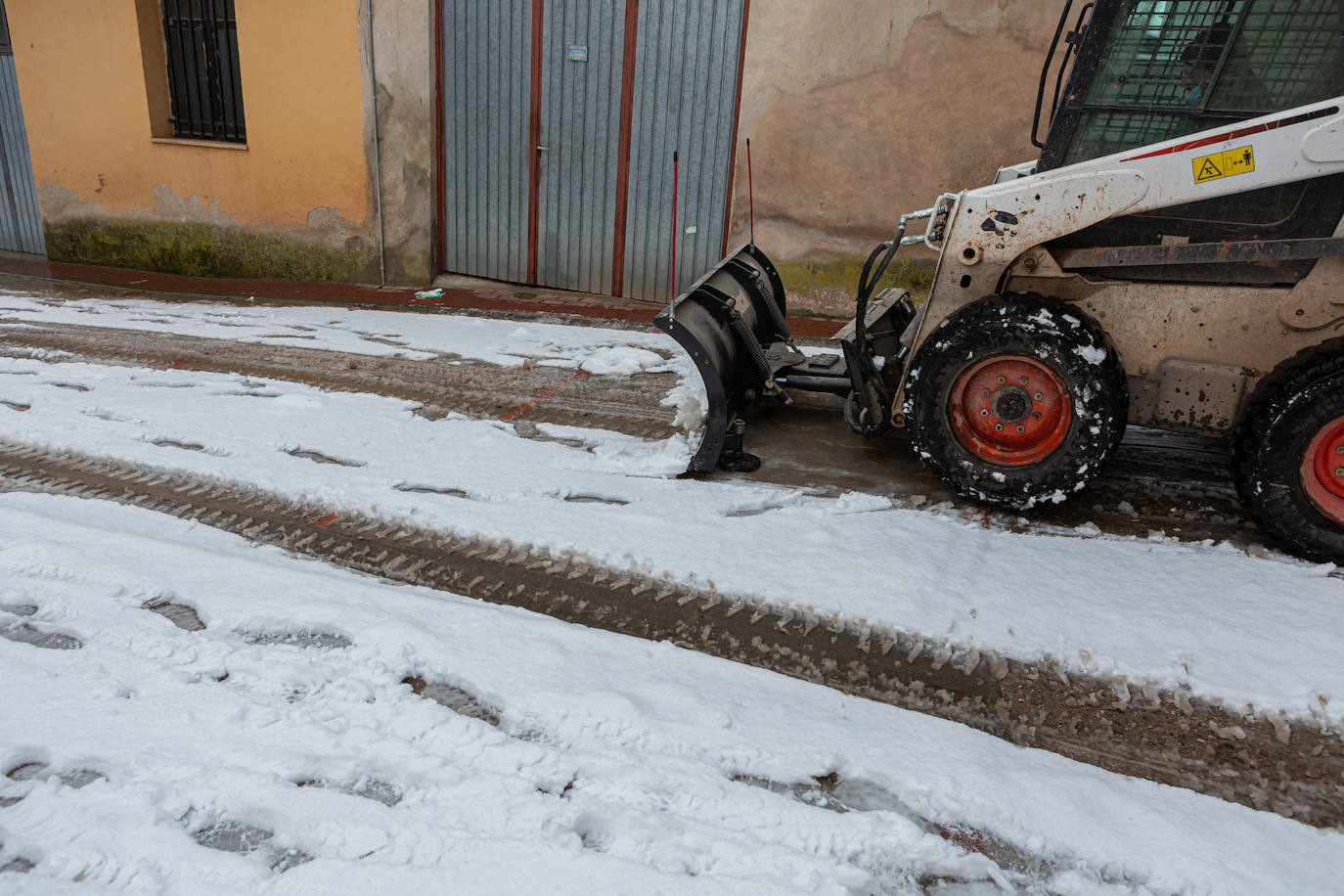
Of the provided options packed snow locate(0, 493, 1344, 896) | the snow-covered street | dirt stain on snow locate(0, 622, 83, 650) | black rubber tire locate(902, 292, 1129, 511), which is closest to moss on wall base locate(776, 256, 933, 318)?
black rubber tire locate(902, 292, 1129, 511)

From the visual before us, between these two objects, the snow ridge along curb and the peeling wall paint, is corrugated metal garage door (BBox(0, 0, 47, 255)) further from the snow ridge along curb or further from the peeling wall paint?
the snow ridge along curb

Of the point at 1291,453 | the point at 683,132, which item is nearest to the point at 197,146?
the point at 683,132

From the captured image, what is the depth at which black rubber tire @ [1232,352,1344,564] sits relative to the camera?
323 cm

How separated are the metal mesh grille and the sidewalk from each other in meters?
Answer: 3.75

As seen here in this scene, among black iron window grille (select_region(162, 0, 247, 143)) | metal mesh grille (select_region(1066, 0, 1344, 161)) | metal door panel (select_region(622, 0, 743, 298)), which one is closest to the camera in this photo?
metal mesh grille (select_region(1066, 0, 1344, 161))

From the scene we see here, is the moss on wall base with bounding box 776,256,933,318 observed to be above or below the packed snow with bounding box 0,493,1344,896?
above

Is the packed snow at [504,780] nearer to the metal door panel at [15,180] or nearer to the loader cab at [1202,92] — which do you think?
the loader cab at [1202,92]

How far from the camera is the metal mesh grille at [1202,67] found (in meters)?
3.15

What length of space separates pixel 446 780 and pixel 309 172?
766 cm

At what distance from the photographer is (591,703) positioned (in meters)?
2.53

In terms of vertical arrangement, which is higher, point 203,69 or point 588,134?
point 203,69

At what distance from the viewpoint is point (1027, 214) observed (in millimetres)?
3625

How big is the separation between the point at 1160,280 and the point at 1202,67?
31.5 inches

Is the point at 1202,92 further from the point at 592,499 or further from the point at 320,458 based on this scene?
the point at 320,458
